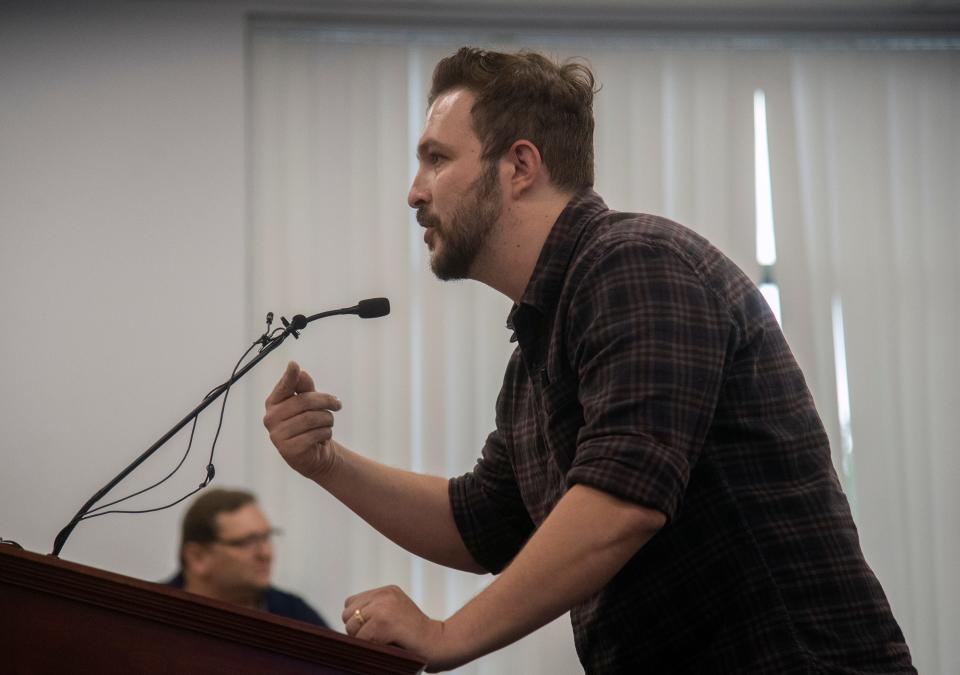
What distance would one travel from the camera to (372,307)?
176cm

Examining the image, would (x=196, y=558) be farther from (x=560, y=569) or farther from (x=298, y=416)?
(x=560, y=569)

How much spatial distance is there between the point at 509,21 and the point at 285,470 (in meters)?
2.00

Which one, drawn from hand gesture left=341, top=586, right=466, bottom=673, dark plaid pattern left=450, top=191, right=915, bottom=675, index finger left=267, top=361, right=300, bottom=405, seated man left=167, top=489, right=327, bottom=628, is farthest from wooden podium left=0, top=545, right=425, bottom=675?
seated man left=167, top=489, right=327, bottom=628

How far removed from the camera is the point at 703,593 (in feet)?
4.13

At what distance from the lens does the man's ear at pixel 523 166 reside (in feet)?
5.45

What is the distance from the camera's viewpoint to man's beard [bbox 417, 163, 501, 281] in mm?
1645

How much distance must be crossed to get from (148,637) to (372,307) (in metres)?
0.81

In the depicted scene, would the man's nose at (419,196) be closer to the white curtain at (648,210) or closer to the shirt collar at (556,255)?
the shirt collar at (556,255)

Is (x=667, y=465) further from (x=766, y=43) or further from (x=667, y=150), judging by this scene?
(x=766, y=43)

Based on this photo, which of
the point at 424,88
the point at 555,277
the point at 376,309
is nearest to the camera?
the point at 555,277

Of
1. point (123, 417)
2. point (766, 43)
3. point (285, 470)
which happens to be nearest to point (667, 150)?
point (766, 43)

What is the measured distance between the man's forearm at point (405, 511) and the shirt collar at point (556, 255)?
1.15 ft

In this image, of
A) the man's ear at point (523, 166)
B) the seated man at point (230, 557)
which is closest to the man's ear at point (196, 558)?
the seated man at point (230, 557)

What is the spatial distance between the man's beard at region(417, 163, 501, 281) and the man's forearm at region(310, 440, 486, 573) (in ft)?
1.20
